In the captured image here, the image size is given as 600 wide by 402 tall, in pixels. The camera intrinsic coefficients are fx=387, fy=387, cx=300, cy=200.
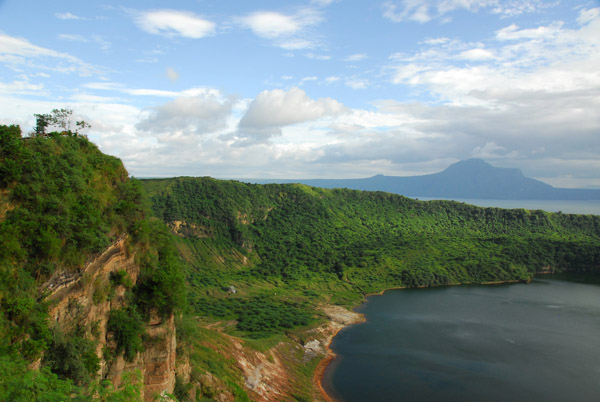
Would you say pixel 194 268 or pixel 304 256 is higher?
pixel 304 256

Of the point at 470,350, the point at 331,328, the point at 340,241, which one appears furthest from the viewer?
the point at 340,241

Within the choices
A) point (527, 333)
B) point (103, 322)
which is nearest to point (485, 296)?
point (527, 333)

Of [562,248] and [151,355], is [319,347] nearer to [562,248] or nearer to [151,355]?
[151,355]

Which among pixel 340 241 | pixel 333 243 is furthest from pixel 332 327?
pixel 340 241

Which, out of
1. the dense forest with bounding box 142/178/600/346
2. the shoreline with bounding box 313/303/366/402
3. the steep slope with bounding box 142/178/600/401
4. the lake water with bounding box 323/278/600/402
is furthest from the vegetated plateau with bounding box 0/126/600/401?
the lake water with bounding box 323/278/600/402

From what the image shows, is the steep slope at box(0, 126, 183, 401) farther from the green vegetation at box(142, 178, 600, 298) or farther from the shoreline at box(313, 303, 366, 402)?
the green vegetation at box(142, 178, 600, 298)

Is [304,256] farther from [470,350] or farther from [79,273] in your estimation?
[79,273]

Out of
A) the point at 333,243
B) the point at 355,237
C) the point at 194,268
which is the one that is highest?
the point at 355,237
